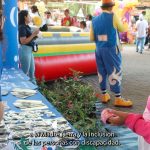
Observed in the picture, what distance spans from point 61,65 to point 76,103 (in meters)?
2.08

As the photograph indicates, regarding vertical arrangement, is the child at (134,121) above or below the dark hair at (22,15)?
below

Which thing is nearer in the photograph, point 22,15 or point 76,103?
point 76,103

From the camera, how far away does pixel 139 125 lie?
1438 mm

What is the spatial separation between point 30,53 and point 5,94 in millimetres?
1622

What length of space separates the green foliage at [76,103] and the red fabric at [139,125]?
1.55 metres

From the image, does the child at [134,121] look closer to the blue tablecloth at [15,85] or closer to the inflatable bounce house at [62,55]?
the blue tablecloth at [15,85]

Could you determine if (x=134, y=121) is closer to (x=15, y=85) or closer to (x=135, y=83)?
(x=15, y=85)

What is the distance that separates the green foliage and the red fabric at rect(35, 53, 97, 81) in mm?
806

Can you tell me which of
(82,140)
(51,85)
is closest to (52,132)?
(82,140)

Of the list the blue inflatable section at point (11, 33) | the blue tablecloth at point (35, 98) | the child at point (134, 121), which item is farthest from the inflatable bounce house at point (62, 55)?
the child at point (134, 121)

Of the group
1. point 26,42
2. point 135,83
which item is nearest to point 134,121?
point 26,42

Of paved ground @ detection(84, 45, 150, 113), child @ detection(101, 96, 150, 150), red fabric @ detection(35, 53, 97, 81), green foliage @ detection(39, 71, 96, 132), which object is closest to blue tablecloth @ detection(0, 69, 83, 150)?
green foliage @ detection(39, 71, 96, 132)

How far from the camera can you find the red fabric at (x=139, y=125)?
55.9 inches

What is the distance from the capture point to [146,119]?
147 centimetres
